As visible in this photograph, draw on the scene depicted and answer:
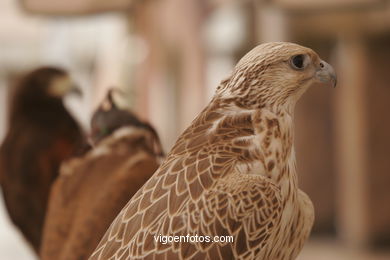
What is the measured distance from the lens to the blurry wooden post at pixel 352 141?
3150 millimetres

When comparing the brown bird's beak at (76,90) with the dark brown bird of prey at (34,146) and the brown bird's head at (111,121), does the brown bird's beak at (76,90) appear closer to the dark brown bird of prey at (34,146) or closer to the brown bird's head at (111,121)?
the dark brown bird of prey at (34,146)

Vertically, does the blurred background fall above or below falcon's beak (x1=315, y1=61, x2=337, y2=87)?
below

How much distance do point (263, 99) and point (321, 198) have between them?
2876 millimetres

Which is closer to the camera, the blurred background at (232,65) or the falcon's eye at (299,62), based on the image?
the falcon's eye at (299,62)

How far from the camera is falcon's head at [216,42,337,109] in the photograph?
62 cm

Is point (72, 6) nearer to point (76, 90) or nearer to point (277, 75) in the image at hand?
point (76, 90)

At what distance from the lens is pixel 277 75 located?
625 mm

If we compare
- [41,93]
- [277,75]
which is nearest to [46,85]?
[41,93]

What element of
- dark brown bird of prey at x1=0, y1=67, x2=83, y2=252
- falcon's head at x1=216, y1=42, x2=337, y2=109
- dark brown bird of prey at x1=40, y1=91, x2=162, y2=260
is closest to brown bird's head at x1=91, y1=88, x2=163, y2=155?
dark brown bird of prey at x1=40, y1=91, x2=162, y2=260

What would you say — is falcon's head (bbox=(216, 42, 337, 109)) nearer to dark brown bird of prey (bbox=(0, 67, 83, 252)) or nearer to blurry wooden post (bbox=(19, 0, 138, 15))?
dark brown bird of prey (bbox=(0, 67, 83, 252))

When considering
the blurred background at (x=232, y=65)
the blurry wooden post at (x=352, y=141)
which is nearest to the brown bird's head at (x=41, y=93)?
the blurred background at (x=232, y=65)

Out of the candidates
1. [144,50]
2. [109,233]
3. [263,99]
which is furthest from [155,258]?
[144,50]

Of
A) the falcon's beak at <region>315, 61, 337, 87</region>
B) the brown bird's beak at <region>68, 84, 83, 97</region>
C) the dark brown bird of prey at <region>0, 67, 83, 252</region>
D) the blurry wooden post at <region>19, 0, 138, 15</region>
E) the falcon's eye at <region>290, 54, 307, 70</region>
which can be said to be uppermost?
the falcon's eye at <region>290, 54, 307, 70</region>

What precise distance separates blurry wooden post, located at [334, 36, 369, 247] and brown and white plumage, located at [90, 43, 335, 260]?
2578mm
